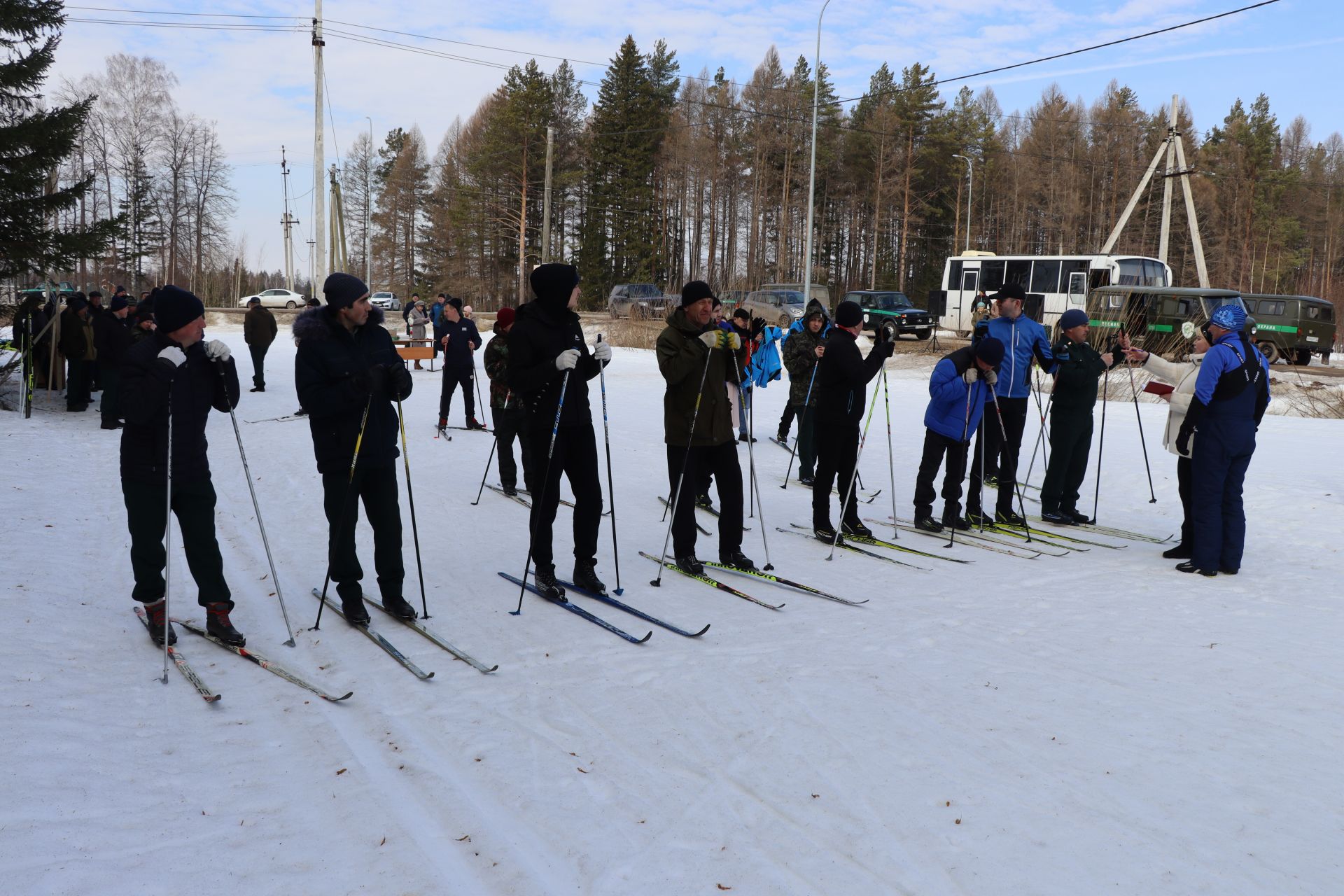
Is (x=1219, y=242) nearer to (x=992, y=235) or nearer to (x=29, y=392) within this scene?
(x=992, y=235)

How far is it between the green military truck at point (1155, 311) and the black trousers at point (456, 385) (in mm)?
12096

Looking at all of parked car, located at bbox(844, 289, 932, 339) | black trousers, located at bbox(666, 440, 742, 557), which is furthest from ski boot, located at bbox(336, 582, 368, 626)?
parked car, located at bbox(844, 289, 932, 339)

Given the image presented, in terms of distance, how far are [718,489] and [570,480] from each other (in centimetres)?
115

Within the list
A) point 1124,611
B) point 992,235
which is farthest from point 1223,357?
point 992,235

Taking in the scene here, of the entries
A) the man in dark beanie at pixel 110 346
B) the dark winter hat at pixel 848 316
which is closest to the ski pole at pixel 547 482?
the dark winter hat at pixel 848 316

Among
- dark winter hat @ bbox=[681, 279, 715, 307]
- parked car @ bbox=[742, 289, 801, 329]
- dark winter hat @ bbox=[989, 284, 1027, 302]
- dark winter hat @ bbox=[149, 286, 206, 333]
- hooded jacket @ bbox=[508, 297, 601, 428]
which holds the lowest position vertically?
hooded jacket @ bbox=[508, 297, 601, 428]

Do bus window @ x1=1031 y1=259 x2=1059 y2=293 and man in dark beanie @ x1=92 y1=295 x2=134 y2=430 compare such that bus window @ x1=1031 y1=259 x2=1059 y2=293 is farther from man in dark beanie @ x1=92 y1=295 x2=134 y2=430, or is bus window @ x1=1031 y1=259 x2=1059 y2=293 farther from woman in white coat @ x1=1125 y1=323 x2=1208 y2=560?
man in dark beanie @ x1=92 y1=295 x2=134 y2=430

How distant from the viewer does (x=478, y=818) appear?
10.0 feet

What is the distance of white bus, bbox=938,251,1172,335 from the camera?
83.3 feet

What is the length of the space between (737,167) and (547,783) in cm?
4647

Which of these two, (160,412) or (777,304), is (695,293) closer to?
(160,412)

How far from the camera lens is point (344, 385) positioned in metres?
4.75

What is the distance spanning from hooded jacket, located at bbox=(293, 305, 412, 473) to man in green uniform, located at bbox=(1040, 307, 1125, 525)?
19.3 ft

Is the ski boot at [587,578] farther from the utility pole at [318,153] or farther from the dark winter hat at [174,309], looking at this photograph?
the utility pole at [318,153]
